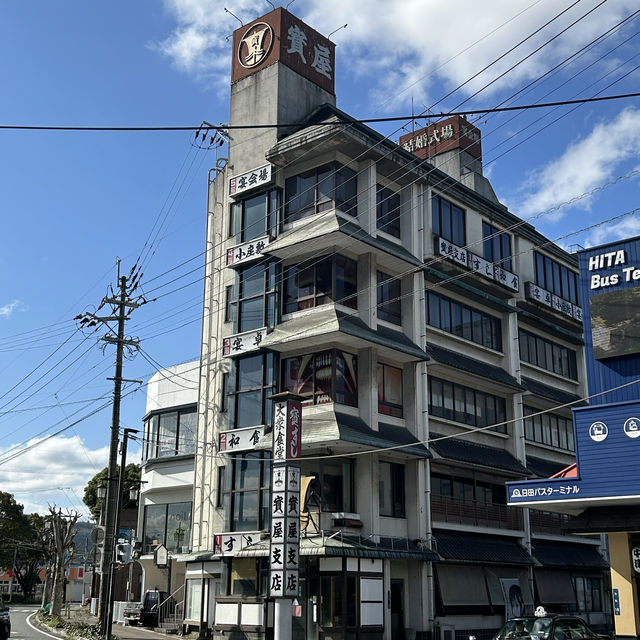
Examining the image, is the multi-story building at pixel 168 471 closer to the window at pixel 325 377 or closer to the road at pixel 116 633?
the road at pixel 116 633

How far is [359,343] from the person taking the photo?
33.7 m

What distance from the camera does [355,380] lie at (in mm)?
34312

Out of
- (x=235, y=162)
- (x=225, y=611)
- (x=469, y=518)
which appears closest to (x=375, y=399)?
(x=469, y=518)

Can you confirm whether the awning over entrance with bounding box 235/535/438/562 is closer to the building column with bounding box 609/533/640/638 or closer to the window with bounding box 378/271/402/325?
the building column with bounding box 609/533/640/638

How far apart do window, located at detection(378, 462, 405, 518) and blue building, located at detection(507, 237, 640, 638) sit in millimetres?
7487

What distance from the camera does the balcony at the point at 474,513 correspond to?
3619 centimetres

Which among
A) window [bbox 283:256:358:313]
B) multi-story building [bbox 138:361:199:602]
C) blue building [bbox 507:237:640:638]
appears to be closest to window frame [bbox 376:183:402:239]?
window [bbox 283:256:358:313]

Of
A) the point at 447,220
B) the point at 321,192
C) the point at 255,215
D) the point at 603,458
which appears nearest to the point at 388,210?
the point at 321,192

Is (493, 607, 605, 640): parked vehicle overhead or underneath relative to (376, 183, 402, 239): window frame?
underneath

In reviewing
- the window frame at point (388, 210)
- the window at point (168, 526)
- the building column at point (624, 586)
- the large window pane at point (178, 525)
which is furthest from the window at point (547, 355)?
the window at point (168, 526)

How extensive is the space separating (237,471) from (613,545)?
1583cm

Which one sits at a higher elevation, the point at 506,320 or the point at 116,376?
the point at 506,320

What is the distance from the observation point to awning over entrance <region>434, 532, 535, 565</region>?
35.1 meters

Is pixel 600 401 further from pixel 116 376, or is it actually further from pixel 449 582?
pixel 116 376
